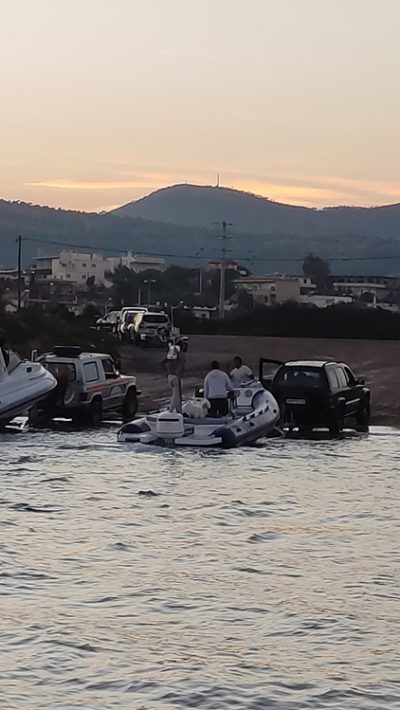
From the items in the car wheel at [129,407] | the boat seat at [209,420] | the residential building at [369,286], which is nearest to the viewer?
the boat seat at [209,420]

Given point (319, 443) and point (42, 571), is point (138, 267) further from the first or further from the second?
point (42, 571)

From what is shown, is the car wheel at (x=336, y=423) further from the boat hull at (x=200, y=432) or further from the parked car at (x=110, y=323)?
the parked car at (x=110, y=323)

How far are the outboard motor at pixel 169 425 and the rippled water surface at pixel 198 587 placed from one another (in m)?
1.77

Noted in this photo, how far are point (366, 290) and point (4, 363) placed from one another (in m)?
138

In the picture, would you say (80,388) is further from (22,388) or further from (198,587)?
(198,587)

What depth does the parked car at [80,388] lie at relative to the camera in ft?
104

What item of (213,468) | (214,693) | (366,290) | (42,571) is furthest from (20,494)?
(366,290)

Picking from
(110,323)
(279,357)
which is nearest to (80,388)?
(279,357)

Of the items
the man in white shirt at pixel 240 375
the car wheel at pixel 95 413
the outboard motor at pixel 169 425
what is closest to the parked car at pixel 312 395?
the man in white shirt at pixel 240 375

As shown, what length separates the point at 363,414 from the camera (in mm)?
32656

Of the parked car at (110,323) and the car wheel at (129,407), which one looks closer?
the car wheel at (129,407)

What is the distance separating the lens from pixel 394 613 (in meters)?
12.9

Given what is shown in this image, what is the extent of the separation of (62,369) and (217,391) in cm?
571

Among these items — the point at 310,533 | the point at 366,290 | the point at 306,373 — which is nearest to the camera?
the point at 310,533
